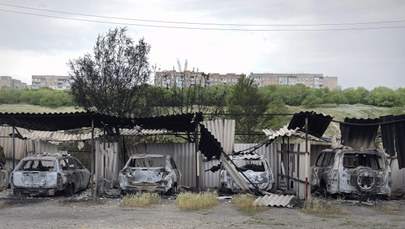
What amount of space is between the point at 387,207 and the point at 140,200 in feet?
23.6

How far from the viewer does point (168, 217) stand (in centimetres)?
1241

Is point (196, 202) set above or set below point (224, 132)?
below

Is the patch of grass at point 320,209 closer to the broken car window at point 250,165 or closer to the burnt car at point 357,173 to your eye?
the burnt car at point 357,173

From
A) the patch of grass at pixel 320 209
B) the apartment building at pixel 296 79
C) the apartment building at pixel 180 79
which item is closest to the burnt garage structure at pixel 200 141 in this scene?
the patch of grass at pixel 320 209

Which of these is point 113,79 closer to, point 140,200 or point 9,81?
point 140,200

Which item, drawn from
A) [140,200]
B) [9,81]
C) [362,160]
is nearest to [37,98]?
[9,81]

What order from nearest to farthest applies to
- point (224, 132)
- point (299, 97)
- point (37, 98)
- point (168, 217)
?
point (168, 217)
point (224, 132)
point (37, 98)
point (299, 97)

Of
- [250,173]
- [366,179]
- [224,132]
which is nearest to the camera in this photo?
[366,179]

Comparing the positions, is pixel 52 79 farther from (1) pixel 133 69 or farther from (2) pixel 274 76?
(1) pixel 133 69

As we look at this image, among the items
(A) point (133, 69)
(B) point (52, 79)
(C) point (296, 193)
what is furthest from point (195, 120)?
(B) point (52, 79)

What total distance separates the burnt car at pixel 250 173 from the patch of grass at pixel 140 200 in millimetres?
2739

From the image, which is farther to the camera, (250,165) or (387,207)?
(250,165)

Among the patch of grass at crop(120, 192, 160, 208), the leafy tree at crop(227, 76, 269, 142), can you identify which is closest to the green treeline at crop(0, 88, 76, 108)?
the leafy tree at crop(227, 76, 269, 142)

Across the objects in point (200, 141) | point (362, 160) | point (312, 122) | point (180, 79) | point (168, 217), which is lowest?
point (168, 217)
